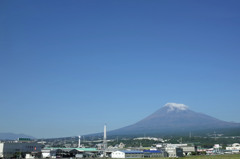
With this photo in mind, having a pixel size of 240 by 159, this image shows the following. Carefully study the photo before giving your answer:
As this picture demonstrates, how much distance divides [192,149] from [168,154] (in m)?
19.9

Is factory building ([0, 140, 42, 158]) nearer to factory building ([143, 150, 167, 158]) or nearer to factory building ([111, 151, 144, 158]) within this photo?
factory building ([111, 151, 144, 158])

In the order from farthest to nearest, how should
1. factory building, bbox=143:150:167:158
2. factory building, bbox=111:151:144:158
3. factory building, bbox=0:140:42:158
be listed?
factory building, bbox=143:150:167:158 < factory building, bbox=111:151:144:158 < factory building, bbox=0:140:42:158

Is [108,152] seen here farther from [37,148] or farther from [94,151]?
[37,148]

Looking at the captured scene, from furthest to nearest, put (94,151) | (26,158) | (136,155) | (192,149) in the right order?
(192,149), (94,151), (136,155), (26,158)

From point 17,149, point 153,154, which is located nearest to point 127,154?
point 153,154

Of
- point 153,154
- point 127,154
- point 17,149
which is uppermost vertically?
point 17,149

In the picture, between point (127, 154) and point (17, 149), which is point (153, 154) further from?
point (17, 149)

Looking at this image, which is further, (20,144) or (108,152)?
(108,152)

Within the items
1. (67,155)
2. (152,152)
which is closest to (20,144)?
(67,155)

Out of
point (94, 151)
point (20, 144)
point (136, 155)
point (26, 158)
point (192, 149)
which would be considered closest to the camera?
point (26, 158)

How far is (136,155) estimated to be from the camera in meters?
71.4

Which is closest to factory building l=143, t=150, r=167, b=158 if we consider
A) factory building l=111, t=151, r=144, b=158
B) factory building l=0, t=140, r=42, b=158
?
factory building l=111, t=151, r=144, b=158

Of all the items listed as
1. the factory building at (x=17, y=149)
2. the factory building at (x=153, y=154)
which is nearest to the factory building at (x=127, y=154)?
the factory building at (x=153, y=154)

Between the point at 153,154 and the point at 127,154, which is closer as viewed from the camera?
the point at 127,154
